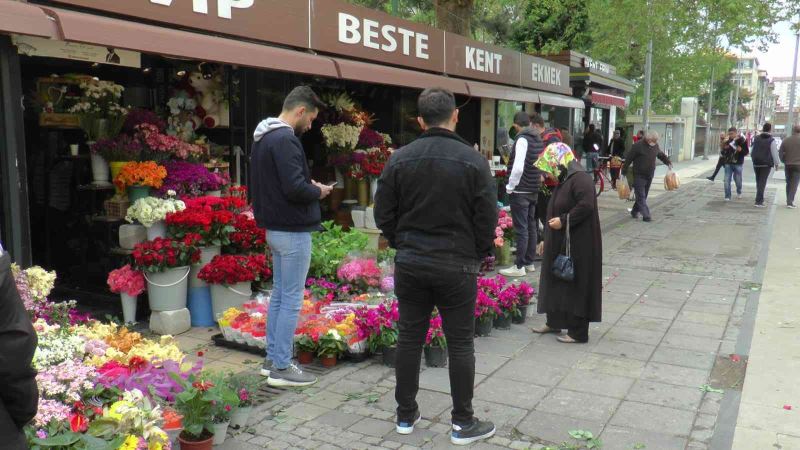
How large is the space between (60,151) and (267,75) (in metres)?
2.40

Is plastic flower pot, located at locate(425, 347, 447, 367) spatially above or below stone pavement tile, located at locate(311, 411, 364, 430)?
above

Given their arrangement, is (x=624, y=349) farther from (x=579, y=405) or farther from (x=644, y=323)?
(x=579, y=405)

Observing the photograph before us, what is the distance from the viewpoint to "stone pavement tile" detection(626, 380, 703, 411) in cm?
446

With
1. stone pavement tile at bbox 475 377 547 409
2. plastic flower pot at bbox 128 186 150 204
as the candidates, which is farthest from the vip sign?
stone pavement tile at bbox 475 377 547 409

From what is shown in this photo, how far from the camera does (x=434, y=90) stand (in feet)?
12.1

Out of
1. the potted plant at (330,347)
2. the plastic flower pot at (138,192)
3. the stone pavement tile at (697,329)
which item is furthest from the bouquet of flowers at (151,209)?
the stone pavement tile at (697,329)

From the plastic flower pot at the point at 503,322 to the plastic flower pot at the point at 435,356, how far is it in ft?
3.67

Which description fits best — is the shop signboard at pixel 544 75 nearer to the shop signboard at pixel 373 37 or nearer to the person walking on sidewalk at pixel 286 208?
the shop signboard at pixel 373 37

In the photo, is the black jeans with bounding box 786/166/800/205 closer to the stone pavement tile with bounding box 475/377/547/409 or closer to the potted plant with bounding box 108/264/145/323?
the stone pavement tile with bounding box 475/377/547/409

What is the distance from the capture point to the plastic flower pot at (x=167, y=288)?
18.7 ft

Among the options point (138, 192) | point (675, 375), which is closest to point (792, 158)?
point (675, 375)

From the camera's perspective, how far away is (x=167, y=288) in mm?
5719

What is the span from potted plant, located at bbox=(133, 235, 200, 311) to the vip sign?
1839 mm

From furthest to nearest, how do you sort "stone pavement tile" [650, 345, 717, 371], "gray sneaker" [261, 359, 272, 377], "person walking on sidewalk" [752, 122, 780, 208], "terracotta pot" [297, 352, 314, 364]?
"person walking on sidewalk" [752, 122, 780, 208] → "stone pavement tile" [650, 345, 717, 371] → "terracotta pot" [297, 352, 314, 364] → "gray sneaker" [261, 359, 272, 377]
